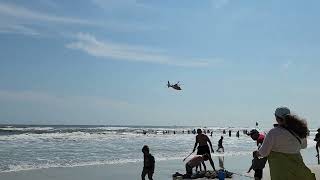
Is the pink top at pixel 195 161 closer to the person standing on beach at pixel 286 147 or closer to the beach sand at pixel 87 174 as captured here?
the beach sand at pixel 87 174

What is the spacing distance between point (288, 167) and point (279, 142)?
233mm

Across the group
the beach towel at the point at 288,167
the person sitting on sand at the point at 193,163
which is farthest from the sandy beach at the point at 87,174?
the beach towel at the point at 288,167

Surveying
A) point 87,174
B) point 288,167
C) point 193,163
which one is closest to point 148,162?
point 193,163

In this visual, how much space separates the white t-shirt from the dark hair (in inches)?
2.1

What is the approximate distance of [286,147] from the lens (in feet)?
14.7

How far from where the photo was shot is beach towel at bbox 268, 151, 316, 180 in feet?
14.6

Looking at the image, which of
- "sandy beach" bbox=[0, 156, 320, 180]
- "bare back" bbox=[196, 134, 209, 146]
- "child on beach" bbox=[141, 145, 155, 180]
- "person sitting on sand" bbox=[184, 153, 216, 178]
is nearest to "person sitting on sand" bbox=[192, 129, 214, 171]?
"bare back" bbox=[196, 134, 209, 146]

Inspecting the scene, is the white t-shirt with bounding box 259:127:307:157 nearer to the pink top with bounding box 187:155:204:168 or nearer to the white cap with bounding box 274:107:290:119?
the white cap with bounding box 274:107:290:119

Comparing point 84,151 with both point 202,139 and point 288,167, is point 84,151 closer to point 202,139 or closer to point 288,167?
point 202,139

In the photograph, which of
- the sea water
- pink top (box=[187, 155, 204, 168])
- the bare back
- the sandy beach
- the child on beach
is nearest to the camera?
the child on beach

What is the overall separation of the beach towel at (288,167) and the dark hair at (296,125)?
216mm

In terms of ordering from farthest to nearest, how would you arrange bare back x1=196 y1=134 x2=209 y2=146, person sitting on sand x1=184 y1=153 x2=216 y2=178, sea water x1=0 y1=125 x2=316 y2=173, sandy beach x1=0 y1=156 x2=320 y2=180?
sea water x1=0 y1=125 x2=316 y2=173
sandy beach x1=0 y1=156 x2=320 y2=180
bare back x1=196 y1=134 x2=209 y2=146
person sitting on sand x1=184 y1=153 x2=216 y2=178

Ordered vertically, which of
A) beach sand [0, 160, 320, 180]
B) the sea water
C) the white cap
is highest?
the white cap

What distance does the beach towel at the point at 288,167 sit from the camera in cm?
444
